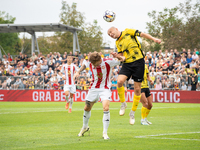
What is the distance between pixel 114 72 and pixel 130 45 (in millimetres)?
17086

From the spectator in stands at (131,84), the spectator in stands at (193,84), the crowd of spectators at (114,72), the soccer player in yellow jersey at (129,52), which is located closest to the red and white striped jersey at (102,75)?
the soccer player in yellow jersey at (129,52)

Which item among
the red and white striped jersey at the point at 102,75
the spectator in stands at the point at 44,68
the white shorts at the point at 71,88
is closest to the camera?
the red and white striped jersey at the point at 102,75

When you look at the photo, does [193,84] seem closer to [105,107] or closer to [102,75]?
[102,75]

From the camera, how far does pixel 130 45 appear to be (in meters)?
8.87

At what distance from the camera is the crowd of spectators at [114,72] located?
938 inches

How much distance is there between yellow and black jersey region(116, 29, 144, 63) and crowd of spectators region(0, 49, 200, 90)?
1408cm

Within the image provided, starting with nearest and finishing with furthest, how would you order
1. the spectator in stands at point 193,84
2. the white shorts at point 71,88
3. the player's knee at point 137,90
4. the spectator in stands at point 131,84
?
the player's knee at point 137,90
the white shorts at point 71,88
the spectator in stands at point 193,84
the spectator in stands at point 131,84

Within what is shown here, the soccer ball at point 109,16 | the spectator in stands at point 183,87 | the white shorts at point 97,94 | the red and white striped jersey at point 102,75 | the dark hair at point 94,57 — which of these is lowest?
the spectator in stands at point 183,87

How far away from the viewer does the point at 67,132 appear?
891cm

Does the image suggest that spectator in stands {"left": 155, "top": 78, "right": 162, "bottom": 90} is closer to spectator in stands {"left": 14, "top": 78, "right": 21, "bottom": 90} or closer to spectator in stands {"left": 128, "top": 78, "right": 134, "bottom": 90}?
spectator in stands {"left": 128, "top": 78, "right": 134, "bottom": 90}

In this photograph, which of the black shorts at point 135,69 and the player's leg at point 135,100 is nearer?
the black shorts at point 135,69

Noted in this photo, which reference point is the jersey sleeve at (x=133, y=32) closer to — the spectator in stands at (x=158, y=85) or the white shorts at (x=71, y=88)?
the white shorts at (x=71, y=88)

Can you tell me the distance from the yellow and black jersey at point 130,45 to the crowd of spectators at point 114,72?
46.2 feet

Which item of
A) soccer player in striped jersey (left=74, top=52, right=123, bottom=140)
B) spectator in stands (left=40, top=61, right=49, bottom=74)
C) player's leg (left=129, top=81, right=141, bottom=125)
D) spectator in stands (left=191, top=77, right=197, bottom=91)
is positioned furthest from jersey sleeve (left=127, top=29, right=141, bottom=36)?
spectator in stands (left=40, top=61, right=49, bottom=74)
